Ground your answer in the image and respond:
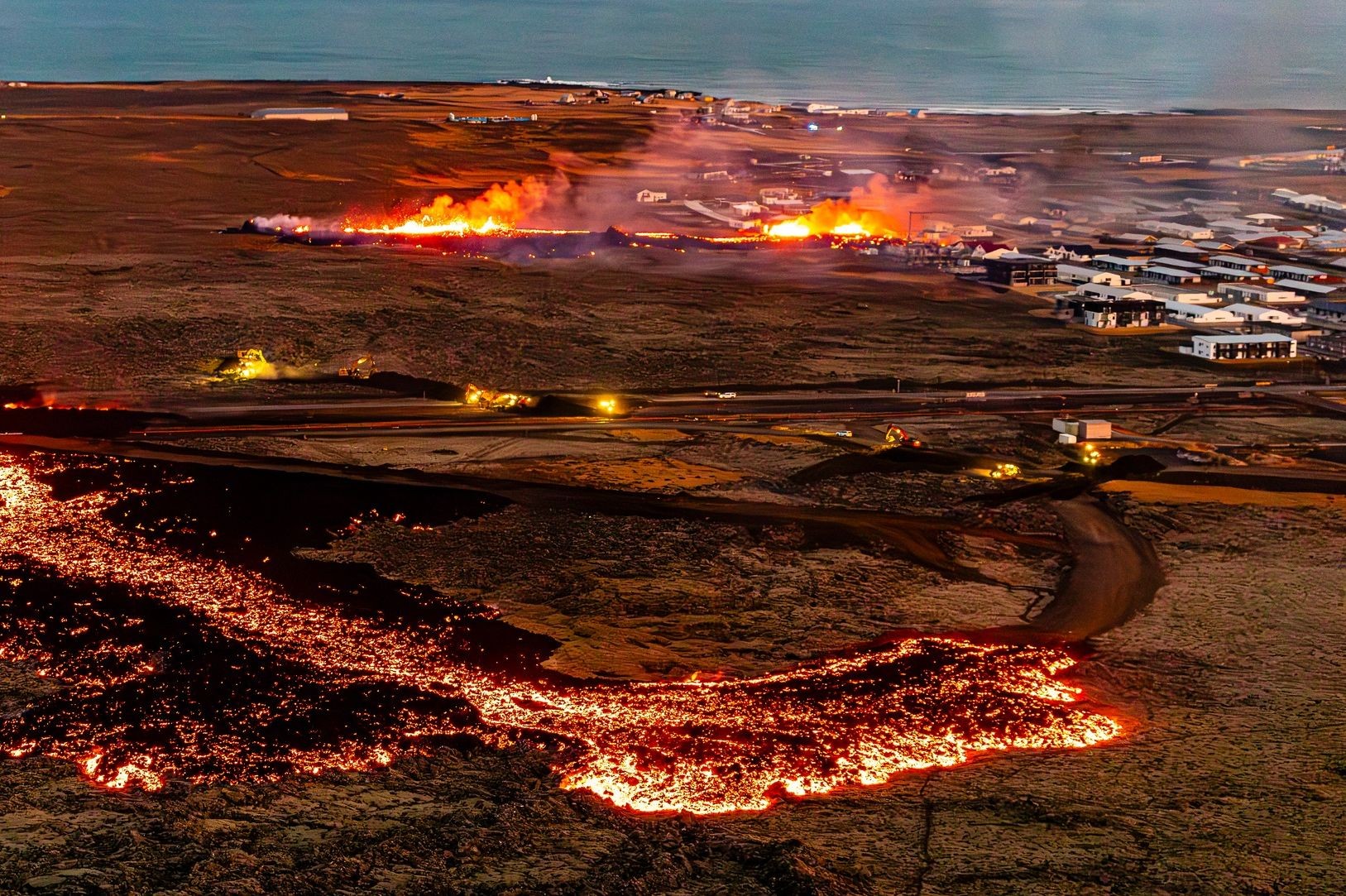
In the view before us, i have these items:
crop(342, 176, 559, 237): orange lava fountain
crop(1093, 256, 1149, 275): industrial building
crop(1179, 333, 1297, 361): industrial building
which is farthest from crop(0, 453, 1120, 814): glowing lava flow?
crop(342, 176, 559, 237): orange lava fountain

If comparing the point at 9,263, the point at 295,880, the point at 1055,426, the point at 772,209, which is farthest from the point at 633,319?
the point at 295,880

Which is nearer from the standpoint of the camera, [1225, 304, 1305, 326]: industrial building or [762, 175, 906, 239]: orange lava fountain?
[1225, 304, 1305, 326]: industrial building

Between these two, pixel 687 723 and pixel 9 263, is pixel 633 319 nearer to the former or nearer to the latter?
pixel 9 263

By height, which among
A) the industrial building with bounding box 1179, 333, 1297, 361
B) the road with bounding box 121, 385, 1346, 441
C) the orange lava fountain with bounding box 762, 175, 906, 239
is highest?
the orange lava fountain with bounding box 762, 175, 906, 239

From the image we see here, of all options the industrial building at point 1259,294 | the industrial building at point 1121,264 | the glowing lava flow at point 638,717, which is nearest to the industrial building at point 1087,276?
the industrial building at point 1121,264

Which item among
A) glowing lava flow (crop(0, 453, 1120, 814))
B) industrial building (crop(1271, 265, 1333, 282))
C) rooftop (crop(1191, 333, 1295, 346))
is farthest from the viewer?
industrial building (crop(1271, 265, 1333, 282))

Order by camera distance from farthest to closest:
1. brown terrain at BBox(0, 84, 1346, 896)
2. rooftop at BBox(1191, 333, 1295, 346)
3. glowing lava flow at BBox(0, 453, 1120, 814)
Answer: rooftop at BBox(1191, 333, 1295, 346)
glowing lava flow at BBox(0, 453, 1120, 814)
brown terrain at BBox(0, 84, 1346, 896)

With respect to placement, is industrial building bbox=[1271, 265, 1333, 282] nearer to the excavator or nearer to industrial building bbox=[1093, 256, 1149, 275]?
industrial building bbox=[1093, 256, 1149, 275]
